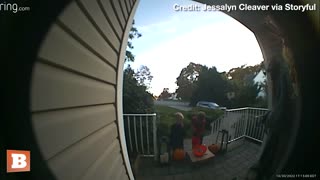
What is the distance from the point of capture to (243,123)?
7.38 ft

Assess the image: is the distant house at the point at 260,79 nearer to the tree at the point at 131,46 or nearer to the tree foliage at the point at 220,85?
the tree foliage at the point at 220,85

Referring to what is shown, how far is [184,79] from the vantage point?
7.34ft

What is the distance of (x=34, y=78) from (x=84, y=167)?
599 mm

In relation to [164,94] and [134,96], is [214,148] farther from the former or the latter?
[134,96]

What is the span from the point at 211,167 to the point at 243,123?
1.10 feet

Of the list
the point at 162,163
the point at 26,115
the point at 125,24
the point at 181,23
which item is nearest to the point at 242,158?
the point at 162,163

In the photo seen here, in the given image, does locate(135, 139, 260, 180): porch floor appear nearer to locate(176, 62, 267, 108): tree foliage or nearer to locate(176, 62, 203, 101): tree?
locate(176, 62, 267, 108): tree foliage

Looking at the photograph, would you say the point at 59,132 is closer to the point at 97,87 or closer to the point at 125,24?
the point at 97,87

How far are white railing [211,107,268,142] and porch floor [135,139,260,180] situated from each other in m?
0.05

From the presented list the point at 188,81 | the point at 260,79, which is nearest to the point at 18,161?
the point at 188,81

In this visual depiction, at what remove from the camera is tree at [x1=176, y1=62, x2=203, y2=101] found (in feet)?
7.25

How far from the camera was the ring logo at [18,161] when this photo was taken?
2.12 meters

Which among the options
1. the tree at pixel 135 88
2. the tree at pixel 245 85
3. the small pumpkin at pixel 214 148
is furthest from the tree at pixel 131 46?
the small pumpkin at pixel 214 148

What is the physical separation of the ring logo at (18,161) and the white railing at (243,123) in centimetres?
112
